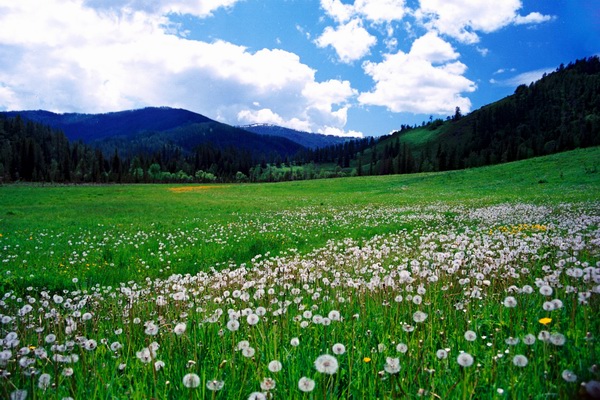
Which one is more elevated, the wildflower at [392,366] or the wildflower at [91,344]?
the wildflower at [392,366]

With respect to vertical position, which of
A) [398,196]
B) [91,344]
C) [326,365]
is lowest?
[398,196]

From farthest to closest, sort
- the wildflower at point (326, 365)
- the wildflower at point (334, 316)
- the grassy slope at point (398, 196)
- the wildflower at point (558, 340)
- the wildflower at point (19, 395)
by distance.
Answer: the grassy slope at point (398, 196)
the wildflower at point (334, 316)
the wildflower at point (558, 340)
the wildflower at point (19, 395)
the wildflower at point (326, 365)

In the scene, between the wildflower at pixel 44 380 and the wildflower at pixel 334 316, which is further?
the wildflower at pixel 334 316

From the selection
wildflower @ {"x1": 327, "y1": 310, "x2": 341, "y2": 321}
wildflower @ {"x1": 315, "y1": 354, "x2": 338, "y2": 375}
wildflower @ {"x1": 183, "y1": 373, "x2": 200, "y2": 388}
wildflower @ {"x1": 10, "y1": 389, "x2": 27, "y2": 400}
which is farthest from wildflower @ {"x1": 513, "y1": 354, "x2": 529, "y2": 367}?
wildflower @ {"x1": 10, "y1": 389, "x2": 27, "y2": 400}

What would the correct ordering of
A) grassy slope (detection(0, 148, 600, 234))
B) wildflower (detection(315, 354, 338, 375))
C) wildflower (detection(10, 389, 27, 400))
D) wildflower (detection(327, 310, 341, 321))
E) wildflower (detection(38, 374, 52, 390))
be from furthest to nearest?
grassy slope (detection(0, 148, 600, 234)), wildflower (detection(327, 310, 341, 321)), wildflower (detection(38, 374, 52, 390)), wildflower (detection(10, 389, 27, 400)), wildflower (detection(315, 354, 338, 375))

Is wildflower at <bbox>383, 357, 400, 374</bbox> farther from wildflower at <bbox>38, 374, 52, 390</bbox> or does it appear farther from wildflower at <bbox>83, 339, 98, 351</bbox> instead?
wildflower at <bbox>83, 339, 98, 351</bbox>

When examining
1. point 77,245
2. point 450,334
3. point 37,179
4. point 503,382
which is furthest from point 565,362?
point 37,179

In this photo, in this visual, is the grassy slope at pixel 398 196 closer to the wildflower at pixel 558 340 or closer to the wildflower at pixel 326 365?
the wildflower at pixel 326 365

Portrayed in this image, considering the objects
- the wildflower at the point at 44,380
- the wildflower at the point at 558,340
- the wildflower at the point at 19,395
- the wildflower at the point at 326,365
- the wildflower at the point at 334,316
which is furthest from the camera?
the wildflower at the point at 334,316

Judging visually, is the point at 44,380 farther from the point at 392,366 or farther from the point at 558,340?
the point at 558,340

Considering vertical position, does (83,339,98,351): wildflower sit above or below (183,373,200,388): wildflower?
below

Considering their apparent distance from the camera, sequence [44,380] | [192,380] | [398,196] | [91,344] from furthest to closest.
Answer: [398,196] → [91,344] → [44,380] → [192,380]

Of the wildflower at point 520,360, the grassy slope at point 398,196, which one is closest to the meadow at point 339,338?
the wildflower at point 520,360

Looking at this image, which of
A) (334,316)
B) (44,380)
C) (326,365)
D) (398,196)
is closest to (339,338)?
(334,316)
